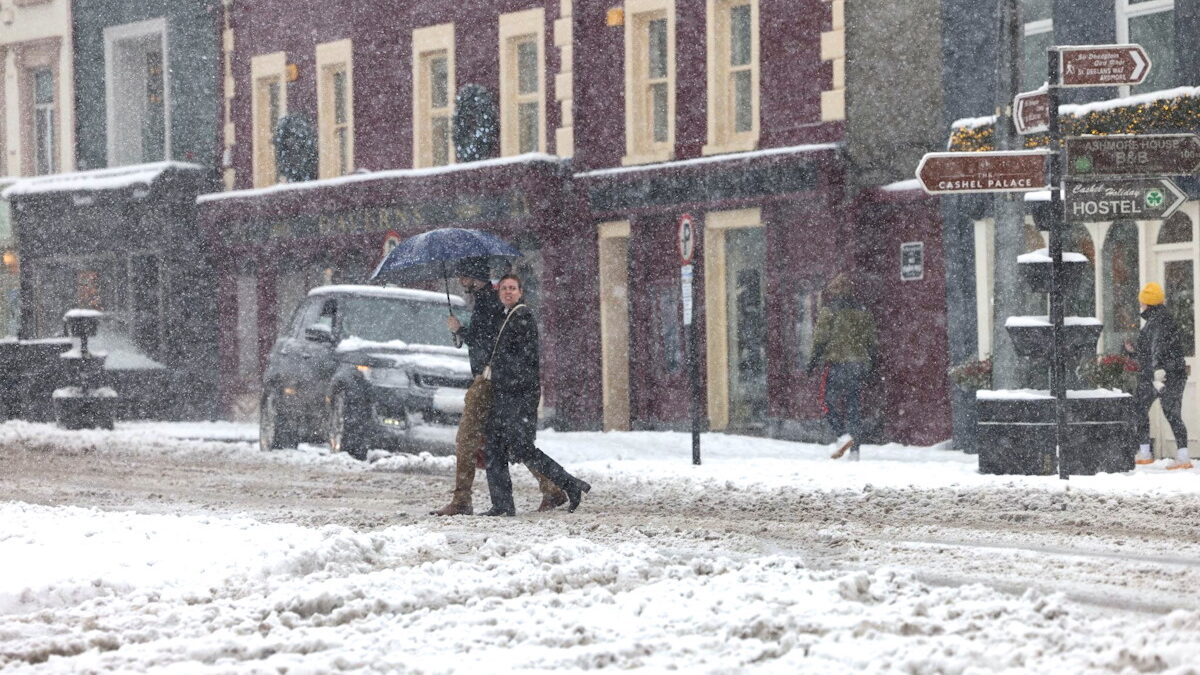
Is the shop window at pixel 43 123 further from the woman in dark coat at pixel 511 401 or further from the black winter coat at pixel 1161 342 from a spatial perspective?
the woman in dark coat at pixel 511 401

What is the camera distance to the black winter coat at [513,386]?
12375mm

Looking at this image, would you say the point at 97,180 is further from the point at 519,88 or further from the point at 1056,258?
the point at 1056,258

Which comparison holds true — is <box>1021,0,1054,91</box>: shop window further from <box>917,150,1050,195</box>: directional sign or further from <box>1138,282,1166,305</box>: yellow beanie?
<box>917,150,1050,195</box>: directional sign

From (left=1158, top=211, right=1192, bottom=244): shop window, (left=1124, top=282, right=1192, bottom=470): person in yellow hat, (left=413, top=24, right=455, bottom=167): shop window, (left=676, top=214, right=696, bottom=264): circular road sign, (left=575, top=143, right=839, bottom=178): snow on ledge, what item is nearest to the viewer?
(left=1124, top=282, right=1192, bottom=470): person in yellow hat

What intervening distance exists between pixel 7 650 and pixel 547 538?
4007mm

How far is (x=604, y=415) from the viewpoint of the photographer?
82.9 feet

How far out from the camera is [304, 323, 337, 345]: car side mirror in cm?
1897

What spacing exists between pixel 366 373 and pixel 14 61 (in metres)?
18.5

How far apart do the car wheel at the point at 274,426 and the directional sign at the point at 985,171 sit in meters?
8.97

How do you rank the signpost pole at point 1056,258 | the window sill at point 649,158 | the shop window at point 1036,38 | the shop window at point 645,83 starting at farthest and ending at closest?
1. the shop window at point 645,83
2. the window sill at point 649,158
3. the shop window at point 1036,38
4. the signpost pole at point 1056,258

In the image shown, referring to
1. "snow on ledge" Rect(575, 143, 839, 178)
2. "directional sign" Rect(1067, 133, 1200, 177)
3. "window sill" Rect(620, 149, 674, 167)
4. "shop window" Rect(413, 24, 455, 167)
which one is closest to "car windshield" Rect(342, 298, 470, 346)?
→ "snow on ledge" Rect(575, 143, 839, 178)

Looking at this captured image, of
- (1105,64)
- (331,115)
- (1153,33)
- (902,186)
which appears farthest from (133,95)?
(1105,64)

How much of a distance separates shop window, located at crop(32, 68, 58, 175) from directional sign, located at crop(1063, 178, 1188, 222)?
24.1 metres

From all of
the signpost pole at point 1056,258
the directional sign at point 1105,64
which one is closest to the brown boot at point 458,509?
the signpost pole at point 1056,258
